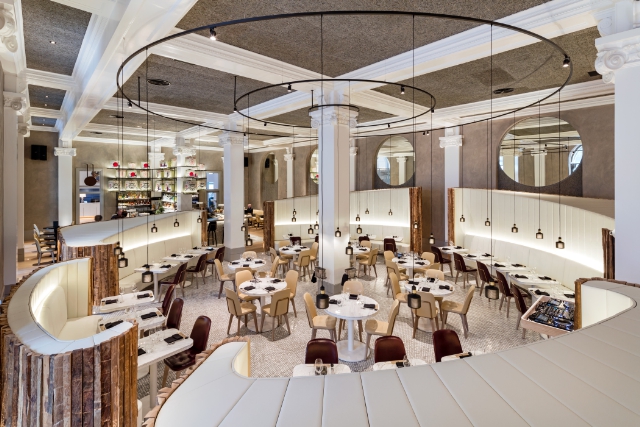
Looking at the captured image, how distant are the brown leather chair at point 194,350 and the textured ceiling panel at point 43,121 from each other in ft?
38.2

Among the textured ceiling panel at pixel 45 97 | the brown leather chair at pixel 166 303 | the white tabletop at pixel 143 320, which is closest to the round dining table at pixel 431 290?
the white tabletop at pixel 143 320

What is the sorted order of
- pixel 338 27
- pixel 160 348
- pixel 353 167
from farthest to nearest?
pixel 353 167 < pixel 338 27 < pixel 160 348

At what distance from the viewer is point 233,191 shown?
11.4m

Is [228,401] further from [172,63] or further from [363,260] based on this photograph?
[363,260]

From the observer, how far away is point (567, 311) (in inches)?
198

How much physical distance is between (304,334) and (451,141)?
8518mm

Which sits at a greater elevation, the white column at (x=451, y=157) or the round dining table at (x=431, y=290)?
the white column at (x=451, y=157)

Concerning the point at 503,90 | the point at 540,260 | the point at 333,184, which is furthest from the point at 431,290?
the point at 503,90

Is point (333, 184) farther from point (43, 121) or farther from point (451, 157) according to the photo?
point (43, 121)

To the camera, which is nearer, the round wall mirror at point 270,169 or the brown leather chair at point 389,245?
the brown leather chair at point 389,245

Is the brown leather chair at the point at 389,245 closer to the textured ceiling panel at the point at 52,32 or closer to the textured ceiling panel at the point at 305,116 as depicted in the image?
the textured ceiling panel at the point at 305,116

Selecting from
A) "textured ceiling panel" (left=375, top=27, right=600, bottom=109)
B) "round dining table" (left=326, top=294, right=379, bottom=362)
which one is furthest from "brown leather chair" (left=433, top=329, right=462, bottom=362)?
"textured ceiling panel" (left=375, top=27, right=600, bottom=109)

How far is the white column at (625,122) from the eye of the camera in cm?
388

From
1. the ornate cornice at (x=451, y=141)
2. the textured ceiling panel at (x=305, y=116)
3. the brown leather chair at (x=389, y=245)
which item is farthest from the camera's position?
the ornate cornice at (x=451, y=141)
